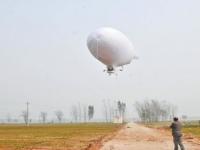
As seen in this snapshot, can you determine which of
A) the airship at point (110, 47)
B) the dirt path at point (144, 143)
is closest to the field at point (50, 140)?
the dirt path at point (144, 143)

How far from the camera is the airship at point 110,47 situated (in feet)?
115

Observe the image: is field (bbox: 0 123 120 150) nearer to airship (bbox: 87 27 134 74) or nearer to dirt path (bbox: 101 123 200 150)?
dirt path (bbox: 101 123 200 150)

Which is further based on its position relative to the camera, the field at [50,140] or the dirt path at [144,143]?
the field at [50,140]

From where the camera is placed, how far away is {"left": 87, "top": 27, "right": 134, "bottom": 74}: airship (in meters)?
35.1

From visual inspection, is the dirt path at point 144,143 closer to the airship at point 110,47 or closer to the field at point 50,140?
the field at point 50,140

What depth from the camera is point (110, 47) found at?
115 feet

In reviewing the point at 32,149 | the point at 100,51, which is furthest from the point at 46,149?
the point at 100,51

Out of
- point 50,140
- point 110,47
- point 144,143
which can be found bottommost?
point 144,143

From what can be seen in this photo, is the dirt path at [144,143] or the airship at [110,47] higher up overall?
the airship at [110,47]

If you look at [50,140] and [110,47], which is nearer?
[110,47]

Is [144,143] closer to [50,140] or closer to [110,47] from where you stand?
[110,47]

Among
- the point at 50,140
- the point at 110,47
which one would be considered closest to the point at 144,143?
the point at 110,47

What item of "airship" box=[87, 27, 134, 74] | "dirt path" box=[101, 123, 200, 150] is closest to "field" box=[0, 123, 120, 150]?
"dirt path" box=[101, 123, 200, 150]

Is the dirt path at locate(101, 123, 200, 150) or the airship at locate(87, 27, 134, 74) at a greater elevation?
the airship at locate(87, 27, 134, 74)
